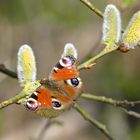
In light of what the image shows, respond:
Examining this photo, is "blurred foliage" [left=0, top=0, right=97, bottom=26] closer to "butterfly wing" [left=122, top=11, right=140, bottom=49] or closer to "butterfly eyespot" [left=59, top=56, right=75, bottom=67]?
"butterfly wing" [left=122, top=11, right=140, bottom=49]

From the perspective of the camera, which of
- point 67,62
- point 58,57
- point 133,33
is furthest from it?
point 58,57

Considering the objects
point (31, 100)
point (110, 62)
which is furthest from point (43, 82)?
point (110, 62)

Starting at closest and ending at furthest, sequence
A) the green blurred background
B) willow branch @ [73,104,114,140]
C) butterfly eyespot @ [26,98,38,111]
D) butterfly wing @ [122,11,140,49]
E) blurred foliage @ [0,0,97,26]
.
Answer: butterfly eyespot @ [26,98,38,111] < butterfly wing @ [122,11,140,49] < willow branch @ [73,104,114,140] < blurred foliage @ [0,0,97,26] < the green blurred background

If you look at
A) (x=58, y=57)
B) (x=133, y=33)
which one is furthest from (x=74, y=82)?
(x=58, y=57)

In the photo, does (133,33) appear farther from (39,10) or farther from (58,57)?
(58,57)

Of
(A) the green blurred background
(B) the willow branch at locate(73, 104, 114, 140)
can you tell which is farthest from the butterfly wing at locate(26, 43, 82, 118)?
(A) the green blurred background

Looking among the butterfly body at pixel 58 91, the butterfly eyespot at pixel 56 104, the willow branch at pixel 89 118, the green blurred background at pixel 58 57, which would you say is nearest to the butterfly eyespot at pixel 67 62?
the butterfly body at pixel 58 91
